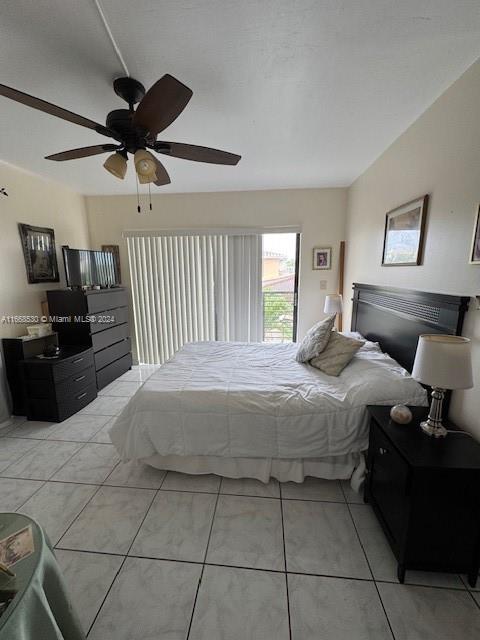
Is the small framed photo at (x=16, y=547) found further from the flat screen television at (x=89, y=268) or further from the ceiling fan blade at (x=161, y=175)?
the flat screen television at (x=89, y=268)

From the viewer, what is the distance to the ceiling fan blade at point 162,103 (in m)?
1.14

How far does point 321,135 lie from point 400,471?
238cm

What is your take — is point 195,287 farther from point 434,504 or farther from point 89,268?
point 434,504

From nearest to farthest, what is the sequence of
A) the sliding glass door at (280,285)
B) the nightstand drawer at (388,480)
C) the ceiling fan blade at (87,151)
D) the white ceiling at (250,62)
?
the white ceiling at (250,62)
the nightstand drawer at (388,480)
the ceiling fan blade at (87,151)
the sliding glass door at (280,285)

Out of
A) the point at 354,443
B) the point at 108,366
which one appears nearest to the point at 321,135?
the point at 354,443

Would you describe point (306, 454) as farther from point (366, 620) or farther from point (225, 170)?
point (225, 170)

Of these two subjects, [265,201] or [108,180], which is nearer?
[108,180]

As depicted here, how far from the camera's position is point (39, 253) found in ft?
9.91

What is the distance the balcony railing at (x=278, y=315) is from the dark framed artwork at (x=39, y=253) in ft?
8.96

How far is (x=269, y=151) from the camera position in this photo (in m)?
2.45

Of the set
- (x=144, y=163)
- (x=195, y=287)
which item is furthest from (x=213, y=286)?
(x=144, y=163)

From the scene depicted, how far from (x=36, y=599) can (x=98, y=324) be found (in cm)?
287

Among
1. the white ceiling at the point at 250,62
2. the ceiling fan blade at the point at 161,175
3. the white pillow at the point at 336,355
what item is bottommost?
the white pillow at the point at 336,355


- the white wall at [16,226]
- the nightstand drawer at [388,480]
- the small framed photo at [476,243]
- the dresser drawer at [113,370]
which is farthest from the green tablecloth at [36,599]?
the dresser drawer at [113,370]
